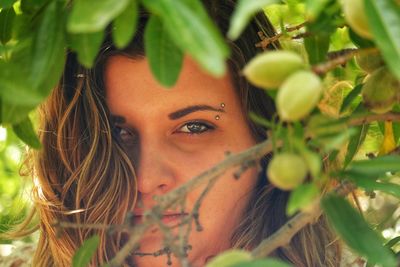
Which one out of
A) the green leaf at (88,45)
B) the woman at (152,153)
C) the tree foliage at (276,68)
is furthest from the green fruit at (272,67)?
the woman at (152,153)

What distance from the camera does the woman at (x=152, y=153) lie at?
1865mm

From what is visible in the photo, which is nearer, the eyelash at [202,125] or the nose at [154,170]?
the nose at [154,170]

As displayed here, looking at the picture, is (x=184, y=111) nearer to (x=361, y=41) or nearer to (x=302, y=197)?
(x=361, y=41)

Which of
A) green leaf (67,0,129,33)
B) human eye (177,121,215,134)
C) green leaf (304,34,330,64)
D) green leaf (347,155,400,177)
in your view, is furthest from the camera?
human eye (177,121,215,134)

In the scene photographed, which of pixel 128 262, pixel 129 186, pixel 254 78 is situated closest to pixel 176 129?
pixel 129 186

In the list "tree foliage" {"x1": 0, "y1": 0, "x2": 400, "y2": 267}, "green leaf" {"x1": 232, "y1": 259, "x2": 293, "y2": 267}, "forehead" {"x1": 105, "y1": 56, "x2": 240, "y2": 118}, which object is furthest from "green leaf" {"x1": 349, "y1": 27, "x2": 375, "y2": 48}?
"forehead" {"x1": 105, "y1": 56, "x2": 240, "y2": 118}

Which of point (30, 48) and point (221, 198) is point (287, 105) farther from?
point (221, 198)

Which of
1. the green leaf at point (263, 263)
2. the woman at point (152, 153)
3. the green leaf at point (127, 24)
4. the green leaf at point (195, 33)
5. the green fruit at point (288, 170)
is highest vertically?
the green leaf at point (195, 33)

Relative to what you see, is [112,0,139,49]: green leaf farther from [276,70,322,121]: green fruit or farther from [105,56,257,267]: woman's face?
[105,56,257,267]: woman's face

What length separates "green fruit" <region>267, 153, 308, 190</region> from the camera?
2.96 ft

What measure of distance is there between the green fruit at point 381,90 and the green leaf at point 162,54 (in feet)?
0.89

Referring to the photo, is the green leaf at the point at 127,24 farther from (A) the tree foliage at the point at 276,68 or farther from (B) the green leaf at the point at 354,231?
(B) the green leaf at the point at 354,231

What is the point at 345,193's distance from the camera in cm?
106

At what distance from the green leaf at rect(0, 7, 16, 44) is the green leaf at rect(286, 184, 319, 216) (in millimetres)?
595
